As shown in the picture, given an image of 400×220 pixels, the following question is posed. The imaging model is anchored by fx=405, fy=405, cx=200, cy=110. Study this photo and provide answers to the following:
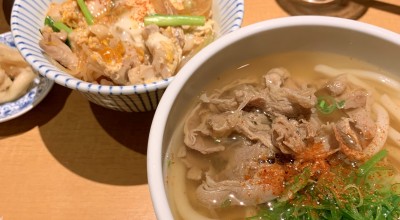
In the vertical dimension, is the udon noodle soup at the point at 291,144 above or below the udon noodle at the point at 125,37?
above

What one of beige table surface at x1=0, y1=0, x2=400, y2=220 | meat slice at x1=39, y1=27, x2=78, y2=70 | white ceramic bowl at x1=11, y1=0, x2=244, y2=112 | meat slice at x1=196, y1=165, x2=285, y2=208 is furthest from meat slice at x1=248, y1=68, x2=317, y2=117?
meat slice at x1=39, y1=27, x2=78, y2=70

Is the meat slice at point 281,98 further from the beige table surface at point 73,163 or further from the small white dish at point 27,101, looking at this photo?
the small white dish at point 27,101

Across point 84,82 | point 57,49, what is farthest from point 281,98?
point 57,49

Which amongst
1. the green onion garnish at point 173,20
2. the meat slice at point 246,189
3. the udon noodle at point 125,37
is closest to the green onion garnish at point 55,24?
the udon noodle at point 125,37

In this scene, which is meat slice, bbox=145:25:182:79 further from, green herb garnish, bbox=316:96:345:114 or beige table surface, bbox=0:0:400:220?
green herb garnish, bbox=316:96:345:114

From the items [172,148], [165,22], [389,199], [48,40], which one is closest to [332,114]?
[389,199]

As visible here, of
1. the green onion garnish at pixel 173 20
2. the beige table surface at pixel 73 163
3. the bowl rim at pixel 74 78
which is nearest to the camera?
the bowl rim at pixel 74 78
